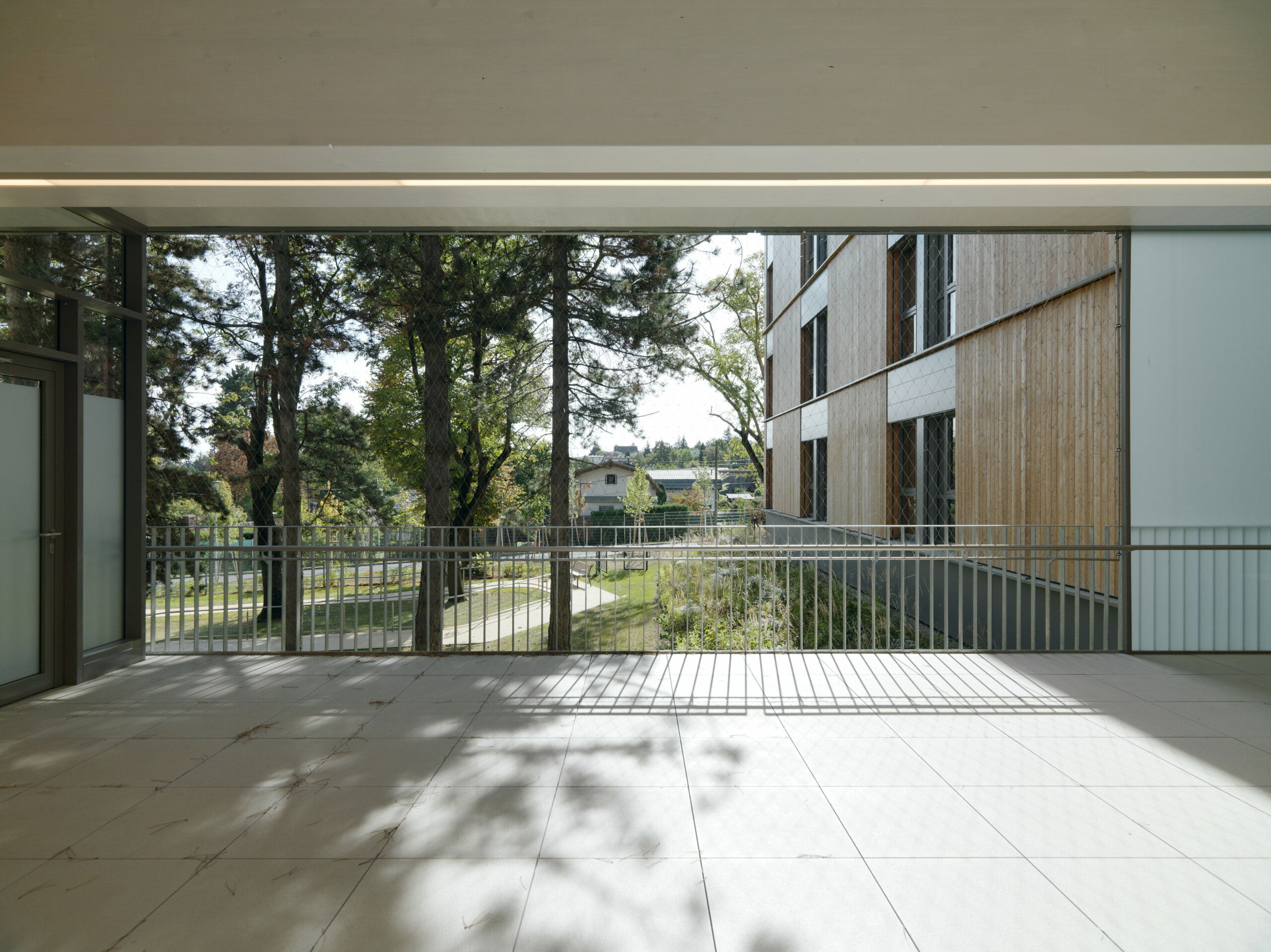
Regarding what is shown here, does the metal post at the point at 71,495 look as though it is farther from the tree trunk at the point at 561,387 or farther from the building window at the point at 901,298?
the building window at the point at 901,298

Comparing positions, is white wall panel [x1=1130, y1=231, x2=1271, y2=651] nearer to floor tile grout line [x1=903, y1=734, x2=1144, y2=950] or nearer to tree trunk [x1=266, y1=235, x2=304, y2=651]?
floor tile grout line [x1=903, y1=734, x2=1144, y2=950]

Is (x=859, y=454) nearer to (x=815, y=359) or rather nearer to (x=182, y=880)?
(x=815, y=359)

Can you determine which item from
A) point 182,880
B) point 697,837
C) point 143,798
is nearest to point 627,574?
point 697,837

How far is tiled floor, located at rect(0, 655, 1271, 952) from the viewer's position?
80.0 inches

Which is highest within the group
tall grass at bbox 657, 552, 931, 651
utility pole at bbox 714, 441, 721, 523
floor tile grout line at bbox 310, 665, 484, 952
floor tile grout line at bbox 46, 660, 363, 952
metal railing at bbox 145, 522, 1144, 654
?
utility pole at bbox 714, 441, 721, 523

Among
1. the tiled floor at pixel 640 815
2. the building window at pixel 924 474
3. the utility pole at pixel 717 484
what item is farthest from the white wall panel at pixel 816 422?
the tiled floor at pixel 640 815

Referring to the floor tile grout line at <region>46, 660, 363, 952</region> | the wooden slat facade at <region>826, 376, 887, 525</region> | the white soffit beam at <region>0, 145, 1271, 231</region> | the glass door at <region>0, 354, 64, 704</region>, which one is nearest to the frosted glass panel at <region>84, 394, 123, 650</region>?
the glass door at <region>0, 354, 64, 704</region>

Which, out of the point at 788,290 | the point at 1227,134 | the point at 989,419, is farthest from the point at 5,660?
the point at 788,290

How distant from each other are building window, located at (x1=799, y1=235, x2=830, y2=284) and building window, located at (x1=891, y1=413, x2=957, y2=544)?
451 cm

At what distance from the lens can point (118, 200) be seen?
3.79m

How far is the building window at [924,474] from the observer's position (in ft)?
26.8

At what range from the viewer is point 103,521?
4781 mm

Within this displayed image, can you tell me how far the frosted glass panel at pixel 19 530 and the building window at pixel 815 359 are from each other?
11.2 meters

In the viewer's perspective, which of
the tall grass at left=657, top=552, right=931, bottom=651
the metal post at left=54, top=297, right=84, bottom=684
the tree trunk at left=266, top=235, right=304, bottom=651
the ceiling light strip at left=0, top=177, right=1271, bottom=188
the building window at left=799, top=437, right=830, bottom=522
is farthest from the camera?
the building window at left=799, top=437, right=830, bottom=522
